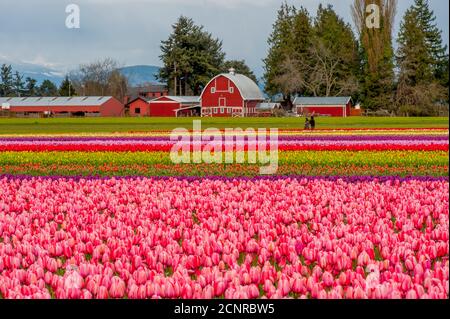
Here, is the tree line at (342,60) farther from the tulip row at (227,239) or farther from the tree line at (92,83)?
the tulip row at (227,239)

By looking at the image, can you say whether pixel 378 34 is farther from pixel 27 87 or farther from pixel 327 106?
pixel 27 87

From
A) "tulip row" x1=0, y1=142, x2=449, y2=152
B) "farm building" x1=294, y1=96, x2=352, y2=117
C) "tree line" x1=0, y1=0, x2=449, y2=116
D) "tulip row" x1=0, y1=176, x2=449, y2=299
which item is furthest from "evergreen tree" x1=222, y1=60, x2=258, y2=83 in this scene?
"tulip row" x1=0, y1=176, x2=449, y2=299

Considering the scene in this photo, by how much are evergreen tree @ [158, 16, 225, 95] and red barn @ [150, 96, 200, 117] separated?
160cm

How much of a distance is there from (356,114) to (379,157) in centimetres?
5946

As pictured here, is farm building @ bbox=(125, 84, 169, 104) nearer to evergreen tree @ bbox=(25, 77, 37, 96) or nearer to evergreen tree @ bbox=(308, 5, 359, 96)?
evergreen tree @ bbox=(25, 77, 37, 96)

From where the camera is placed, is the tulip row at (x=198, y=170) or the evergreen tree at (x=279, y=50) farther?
the evergreen tree at (x=279, y=50)

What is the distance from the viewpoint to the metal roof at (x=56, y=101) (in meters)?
77.4

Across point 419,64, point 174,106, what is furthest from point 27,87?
point 419,64

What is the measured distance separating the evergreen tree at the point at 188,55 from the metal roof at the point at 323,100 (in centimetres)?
983

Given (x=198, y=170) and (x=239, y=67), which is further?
(x=239, y=67)

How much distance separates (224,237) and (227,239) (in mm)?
40

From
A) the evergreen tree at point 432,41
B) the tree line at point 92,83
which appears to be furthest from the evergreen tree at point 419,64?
the tree line at point 92,83

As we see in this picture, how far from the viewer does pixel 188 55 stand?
6931cm
